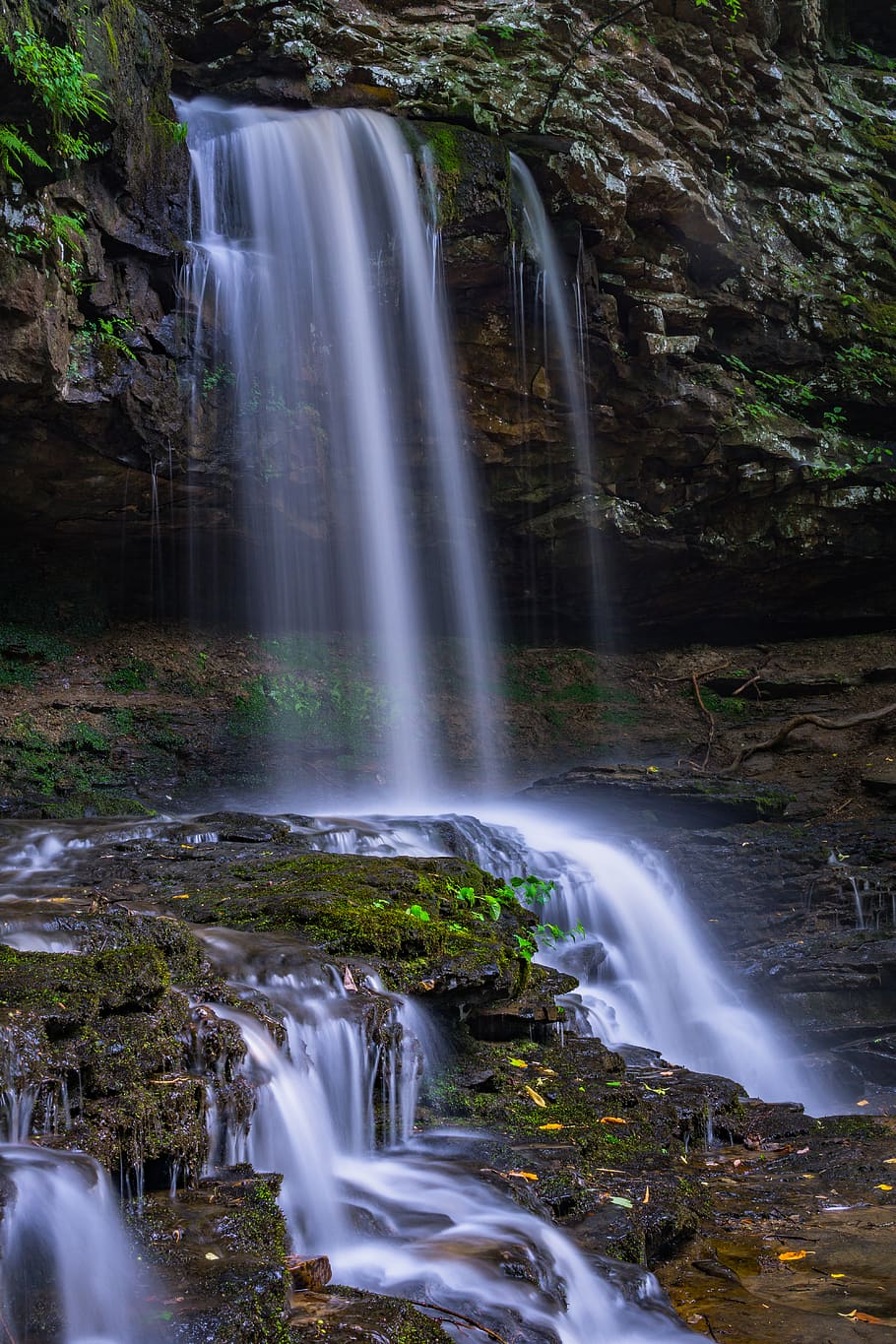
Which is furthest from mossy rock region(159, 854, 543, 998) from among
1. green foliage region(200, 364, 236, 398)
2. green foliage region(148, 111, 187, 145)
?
green foliage region(148, 111, 187, 145)

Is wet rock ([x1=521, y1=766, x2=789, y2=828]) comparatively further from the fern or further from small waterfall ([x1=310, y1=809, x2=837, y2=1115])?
the fern

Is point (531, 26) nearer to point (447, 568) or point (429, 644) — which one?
point (447, 568)

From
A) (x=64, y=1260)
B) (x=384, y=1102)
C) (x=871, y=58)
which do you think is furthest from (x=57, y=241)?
(x=871, y=58)

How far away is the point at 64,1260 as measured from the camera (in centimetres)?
256

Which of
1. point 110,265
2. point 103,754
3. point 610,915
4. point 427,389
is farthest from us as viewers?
point 427,389

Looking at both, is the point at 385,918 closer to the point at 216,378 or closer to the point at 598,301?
the point at 216,378

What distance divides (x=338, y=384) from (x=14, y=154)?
4974mm

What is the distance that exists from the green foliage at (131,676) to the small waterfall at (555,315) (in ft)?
20.2

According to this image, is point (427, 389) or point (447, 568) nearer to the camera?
point (427, 389)

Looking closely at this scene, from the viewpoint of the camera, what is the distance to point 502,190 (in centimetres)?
1139

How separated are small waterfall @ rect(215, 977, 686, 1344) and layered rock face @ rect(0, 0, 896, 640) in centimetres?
755

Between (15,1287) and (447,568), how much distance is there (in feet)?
41.0

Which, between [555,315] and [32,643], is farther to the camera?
[32,643]

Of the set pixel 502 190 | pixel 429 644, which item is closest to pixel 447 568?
pixel 429 644
